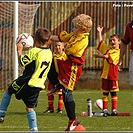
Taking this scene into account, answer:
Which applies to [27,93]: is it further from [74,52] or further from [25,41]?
[74,52]

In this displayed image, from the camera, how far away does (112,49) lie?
11.8 meters

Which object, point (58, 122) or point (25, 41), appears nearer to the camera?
point (25, 41)

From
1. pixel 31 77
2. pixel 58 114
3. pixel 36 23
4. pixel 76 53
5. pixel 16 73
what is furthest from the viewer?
pixel 36 23

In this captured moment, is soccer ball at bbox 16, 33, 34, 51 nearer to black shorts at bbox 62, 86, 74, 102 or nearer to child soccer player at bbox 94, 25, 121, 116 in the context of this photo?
black shorts at bbox 62, 86, 74, 102

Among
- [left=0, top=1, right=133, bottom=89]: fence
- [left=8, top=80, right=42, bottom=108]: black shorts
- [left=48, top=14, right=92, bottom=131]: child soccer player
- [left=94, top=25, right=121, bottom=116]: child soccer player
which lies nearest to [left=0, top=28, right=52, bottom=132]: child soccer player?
[left=8, top=80, right=42, bottom=108]: black shorts

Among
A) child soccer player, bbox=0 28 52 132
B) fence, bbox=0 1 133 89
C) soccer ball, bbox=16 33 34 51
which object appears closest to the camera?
child soccer player, bbox=0 28 52 132

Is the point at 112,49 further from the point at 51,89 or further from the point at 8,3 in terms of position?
the point at 8,3

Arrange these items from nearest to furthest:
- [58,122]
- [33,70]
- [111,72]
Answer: [33,70] < [58,122] < [111,72]

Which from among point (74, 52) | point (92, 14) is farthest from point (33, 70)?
point (92, 14)

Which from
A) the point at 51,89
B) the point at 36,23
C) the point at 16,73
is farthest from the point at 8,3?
the point at 51,89

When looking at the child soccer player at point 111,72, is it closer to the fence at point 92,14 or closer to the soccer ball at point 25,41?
the soccer ball at point 25,41

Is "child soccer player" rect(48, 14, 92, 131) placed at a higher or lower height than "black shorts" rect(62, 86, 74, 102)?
higher

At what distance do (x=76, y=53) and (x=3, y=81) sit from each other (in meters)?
12.4

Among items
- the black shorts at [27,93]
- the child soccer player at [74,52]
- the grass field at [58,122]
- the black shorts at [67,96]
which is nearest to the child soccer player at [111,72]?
the grass field at [58,122]
